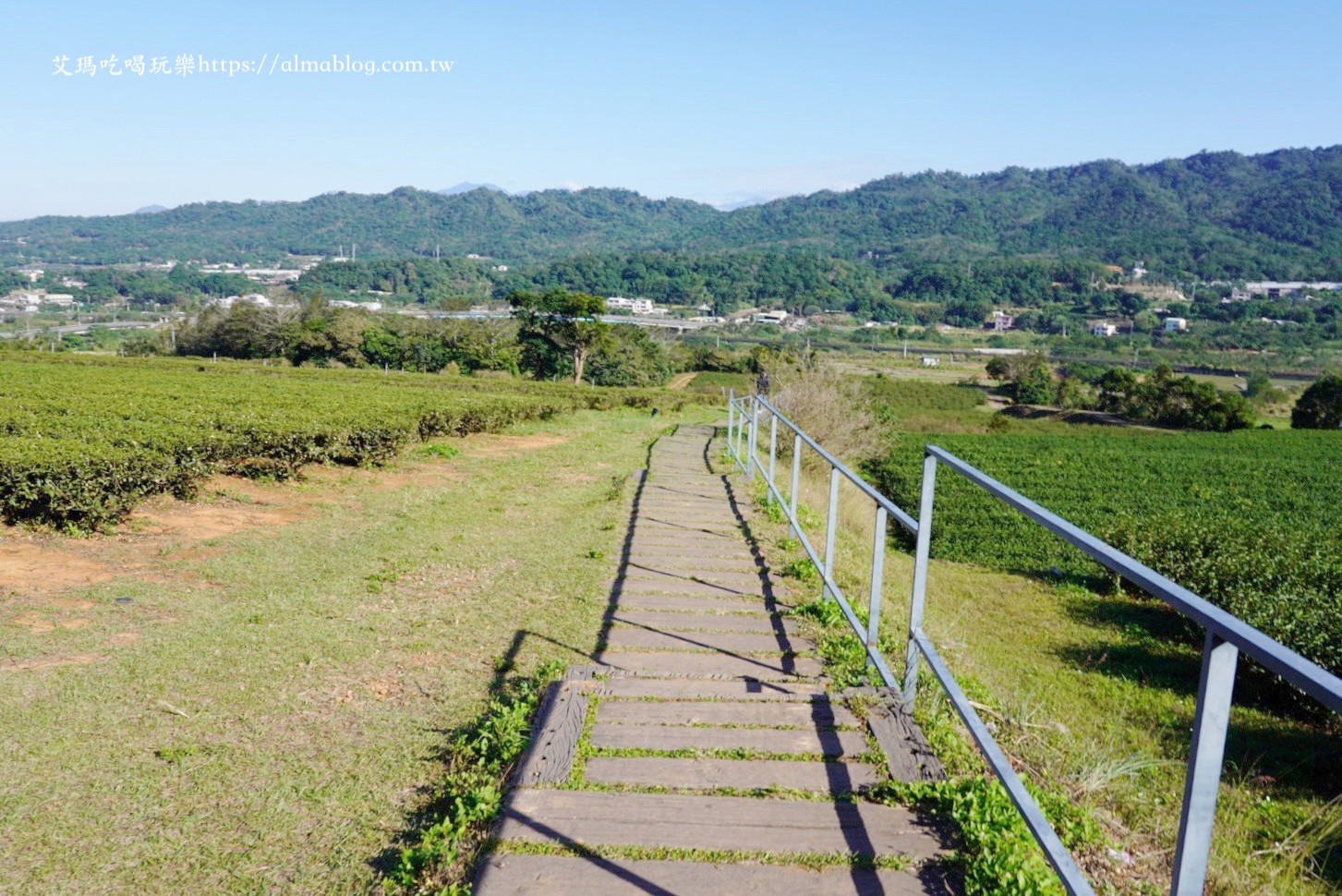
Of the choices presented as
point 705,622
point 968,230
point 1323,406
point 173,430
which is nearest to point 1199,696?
point 705,622

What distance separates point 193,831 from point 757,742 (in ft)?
5.86

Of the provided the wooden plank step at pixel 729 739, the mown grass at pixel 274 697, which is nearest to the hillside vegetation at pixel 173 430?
the mown grass at pixel 274 697

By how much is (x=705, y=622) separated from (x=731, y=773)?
1773 millimetres

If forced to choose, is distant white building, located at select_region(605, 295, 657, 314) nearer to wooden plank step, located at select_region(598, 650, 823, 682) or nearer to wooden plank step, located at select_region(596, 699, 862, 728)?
wooden plank step, located at select_region(598, 650, 823, 682)

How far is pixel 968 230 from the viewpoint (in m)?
172

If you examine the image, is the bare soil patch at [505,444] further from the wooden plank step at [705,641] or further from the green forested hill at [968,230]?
the green forested hill at [968,230]

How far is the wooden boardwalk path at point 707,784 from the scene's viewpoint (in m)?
2.12

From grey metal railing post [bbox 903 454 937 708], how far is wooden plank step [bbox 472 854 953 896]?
→ 924mm

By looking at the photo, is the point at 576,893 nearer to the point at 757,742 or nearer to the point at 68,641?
the point at 757,742

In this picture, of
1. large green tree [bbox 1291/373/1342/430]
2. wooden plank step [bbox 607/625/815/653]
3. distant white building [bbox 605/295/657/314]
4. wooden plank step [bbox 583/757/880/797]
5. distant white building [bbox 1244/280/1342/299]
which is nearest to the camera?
wooden plank step [bbox 583/757/880/797]

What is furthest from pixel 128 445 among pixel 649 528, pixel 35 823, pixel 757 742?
pixel 757 742

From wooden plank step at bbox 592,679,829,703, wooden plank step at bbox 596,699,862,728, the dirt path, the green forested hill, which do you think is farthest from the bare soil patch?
the green forested hill

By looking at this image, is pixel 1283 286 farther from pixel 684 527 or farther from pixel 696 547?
pixel 696 547

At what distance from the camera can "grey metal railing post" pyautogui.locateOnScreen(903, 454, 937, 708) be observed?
277 centimetres
